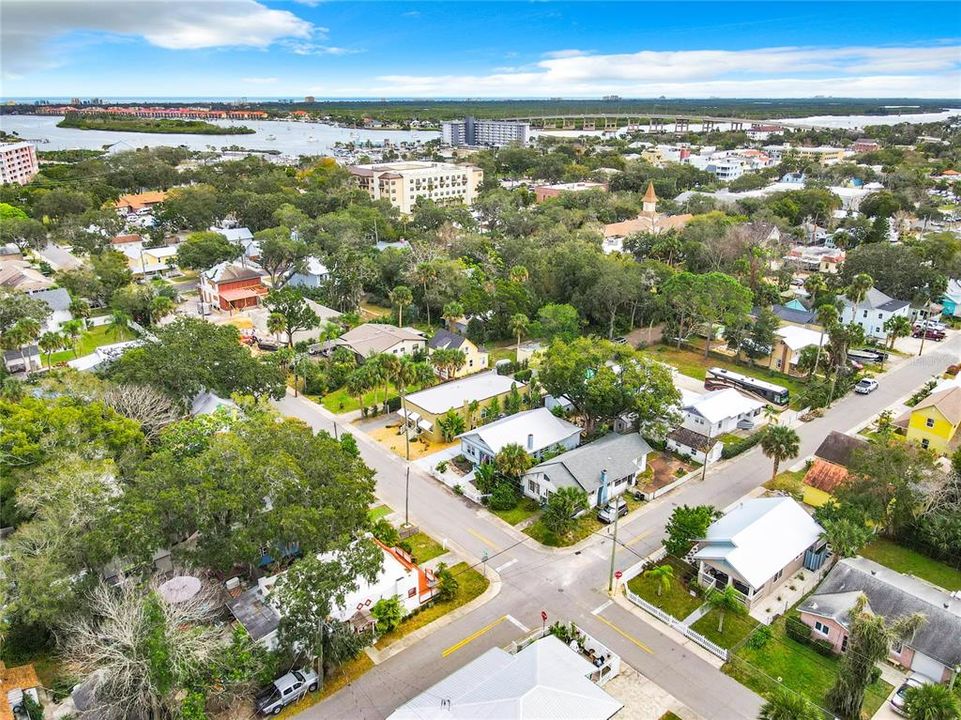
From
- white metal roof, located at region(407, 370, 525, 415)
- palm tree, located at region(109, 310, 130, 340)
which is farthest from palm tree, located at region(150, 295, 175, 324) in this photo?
white metal roof, located at region(407, 370, 525, 415)

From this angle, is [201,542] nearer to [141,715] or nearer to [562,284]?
[141,715]

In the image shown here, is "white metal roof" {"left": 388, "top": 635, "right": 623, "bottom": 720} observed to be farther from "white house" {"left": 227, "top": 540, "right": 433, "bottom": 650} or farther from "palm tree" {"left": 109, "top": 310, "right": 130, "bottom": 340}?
"palm tree" {"left": 109, "top": 310, "right": 130, "bottom": 340}

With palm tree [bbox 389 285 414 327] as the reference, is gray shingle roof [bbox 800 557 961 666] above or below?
below

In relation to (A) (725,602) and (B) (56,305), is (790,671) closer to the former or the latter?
(A) (725,602)

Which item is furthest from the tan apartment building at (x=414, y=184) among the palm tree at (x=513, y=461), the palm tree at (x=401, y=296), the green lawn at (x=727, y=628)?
the green lawn at (x=727, y=628)

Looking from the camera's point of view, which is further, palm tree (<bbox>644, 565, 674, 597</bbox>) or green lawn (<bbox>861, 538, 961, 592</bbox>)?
green lawn (<bbox>861, 538, 961, 592</bbox>)

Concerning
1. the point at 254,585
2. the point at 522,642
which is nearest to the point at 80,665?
the point at 254,585
